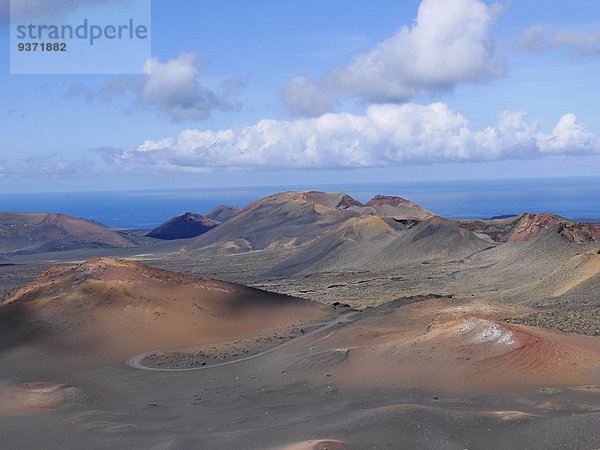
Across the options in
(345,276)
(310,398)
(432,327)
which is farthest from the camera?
(345,276)

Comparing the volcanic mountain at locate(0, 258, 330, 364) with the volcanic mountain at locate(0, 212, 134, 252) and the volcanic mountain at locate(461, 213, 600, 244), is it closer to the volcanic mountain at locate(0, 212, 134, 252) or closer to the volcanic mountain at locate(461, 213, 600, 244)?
the volcanic mountain at locate(461, 213, 600, 244)

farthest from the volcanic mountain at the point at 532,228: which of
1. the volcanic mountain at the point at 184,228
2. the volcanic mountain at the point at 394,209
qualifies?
the volcanic mountain at the point at 184,228

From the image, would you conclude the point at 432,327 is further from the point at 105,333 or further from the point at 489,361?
the point at 105,333

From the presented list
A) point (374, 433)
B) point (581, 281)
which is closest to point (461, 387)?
point (374, 433)

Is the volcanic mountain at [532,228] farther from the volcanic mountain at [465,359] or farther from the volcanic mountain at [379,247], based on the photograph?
the volcanic mountain at [465,359]

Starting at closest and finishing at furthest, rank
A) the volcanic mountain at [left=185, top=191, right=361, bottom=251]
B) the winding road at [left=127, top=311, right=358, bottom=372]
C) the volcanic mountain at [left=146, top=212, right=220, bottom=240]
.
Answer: the winding road at [left=127, top=311, right=358, bottom=372], the volcanic mountain at [left=185, top=191, right=361, bottom=251], the volcanic mountain at [left=146, top=212, right=220, bottom=240]

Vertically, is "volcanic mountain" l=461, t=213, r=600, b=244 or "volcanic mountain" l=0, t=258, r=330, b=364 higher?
"volcanic mountain" l=461, t=213, r=600, b=244

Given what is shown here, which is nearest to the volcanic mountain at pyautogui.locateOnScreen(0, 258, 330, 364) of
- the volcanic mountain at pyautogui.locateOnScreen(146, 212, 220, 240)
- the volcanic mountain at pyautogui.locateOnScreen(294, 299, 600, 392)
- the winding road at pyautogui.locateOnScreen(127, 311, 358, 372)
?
the winding road at pyautogui.locateOnScreen(127, 311, 358, 372)
